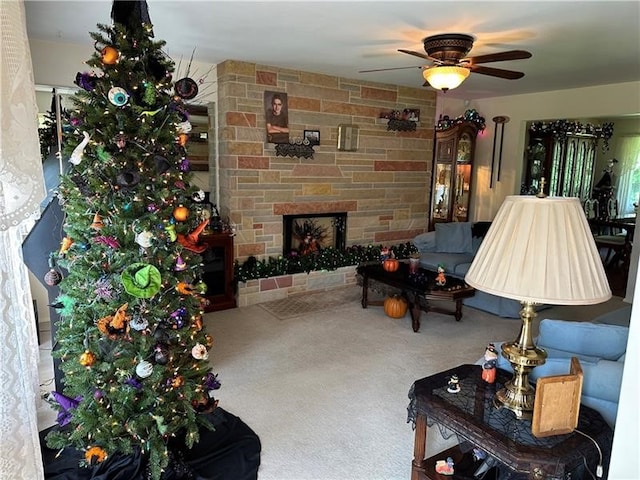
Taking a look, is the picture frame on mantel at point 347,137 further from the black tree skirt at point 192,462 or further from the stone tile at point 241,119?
the black tree skirt at point 192,462

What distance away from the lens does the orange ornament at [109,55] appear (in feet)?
6.27

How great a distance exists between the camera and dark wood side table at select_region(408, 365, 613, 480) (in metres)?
1.56

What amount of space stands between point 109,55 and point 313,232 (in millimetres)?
3930

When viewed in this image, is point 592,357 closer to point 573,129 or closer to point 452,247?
point 452,247

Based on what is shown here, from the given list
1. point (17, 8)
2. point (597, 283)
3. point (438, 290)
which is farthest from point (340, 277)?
point (17, 8)

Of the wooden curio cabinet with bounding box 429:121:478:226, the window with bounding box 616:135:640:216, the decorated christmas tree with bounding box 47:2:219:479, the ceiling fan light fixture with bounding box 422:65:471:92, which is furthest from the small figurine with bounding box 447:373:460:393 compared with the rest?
the window with bounding box 616:135:640:216

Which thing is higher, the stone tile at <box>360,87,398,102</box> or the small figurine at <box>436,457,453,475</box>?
the stone tile at <box>360,87,398,102</box>

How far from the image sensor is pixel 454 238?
18.4 feet

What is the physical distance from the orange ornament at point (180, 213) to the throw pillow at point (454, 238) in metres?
4.17

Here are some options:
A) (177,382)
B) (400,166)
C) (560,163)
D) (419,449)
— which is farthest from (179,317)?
(560,163)

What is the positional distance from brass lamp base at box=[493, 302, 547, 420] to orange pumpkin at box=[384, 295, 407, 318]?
8.98 ft

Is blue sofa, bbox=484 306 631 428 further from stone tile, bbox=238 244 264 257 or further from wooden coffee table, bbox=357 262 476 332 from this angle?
stone tile, bbox=238 244 264 257

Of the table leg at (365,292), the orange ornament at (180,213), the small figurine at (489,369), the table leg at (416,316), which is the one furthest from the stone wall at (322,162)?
the small figurine at (489,369)

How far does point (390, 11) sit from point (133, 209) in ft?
7.20
